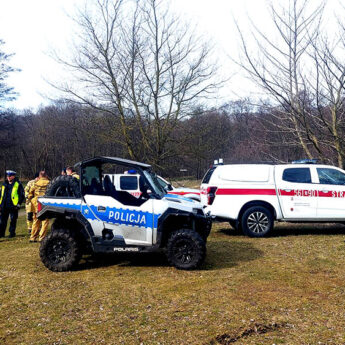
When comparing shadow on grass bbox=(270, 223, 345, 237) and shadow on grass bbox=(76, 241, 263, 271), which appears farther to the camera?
shadow on grass bbox=(270, 223, 345, 237)

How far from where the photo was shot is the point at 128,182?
12367 millimetres

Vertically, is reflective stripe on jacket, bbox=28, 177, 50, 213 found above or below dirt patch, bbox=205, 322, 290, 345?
above

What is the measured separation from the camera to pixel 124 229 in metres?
6.89

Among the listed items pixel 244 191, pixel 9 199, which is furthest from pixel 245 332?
pixel 9 199

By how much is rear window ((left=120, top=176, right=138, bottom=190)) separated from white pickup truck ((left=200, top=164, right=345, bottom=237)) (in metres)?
2.83

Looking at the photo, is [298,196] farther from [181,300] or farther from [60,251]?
[60,251]

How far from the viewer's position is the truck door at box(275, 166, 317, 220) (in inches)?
394

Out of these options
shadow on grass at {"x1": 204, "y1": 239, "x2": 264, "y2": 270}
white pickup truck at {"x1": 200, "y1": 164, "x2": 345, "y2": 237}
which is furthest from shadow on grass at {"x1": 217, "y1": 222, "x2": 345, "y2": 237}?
shadow on grass at {"x1": 204, "y1": 239, "x2": 264, "y2": 270}

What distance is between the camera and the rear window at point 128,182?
1222 cm

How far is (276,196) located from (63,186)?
548cm

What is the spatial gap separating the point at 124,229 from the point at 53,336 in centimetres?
268

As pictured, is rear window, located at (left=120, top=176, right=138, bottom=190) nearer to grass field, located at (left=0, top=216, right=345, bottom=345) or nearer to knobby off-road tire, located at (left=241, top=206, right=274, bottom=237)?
knobby off-road tire, located at (left=241, top=206, right=274, bottom=237)

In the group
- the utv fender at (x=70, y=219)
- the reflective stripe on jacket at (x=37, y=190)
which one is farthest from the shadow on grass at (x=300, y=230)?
the reflective stripe on jacket at (x=37, y=190)

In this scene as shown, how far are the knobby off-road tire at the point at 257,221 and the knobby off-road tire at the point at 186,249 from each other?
3.48m
